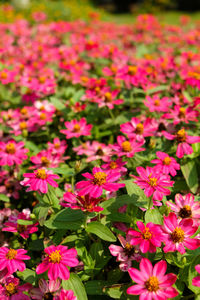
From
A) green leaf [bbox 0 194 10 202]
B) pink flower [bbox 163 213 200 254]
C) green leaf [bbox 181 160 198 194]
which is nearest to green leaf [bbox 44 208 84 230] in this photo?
pink flower [bbox 163 213 200 254]

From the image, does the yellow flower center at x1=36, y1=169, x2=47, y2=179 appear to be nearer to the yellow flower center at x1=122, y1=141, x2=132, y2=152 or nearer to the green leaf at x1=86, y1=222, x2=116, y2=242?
the green leaf at x1=86, y1=222, x2=116, y2=242

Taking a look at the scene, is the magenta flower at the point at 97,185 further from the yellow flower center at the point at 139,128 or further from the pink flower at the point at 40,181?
the yellow flower center at the point at 139,128

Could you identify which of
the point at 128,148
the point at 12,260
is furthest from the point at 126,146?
the point at 12,260

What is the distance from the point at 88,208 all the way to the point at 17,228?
20.5 inches

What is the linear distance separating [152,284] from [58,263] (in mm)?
397

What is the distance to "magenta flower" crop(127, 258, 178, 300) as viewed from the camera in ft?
3.66

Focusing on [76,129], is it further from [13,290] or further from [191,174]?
[13,290]

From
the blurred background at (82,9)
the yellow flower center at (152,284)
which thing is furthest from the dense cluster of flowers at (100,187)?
Answer: the blurred background at (82,9)

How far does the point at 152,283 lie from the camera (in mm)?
1131

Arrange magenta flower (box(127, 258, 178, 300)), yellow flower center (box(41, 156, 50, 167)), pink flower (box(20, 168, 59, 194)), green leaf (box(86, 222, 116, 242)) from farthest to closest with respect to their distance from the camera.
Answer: yellow flower center (box(41, 156, 50, 167)) → pink flower (box(20, 168, 59, 194)) → green leaf (box(86, 222, 116, 242)) → magenta flower (box(127, 258, 178, 300))

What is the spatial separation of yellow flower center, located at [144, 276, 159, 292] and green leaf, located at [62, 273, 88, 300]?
277mm

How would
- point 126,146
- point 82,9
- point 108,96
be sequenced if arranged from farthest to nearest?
1. point 82,9
2. point 108,96
3. point 126,146

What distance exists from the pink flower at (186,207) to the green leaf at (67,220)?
1.54 feet

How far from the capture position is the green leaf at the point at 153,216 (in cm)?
140
